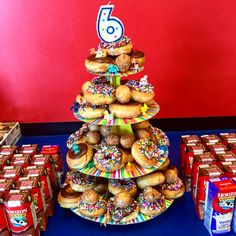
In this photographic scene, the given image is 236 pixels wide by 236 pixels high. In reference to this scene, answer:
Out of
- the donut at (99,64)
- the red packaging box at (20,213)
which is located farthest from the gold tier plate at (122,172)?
the donut at (99,64)

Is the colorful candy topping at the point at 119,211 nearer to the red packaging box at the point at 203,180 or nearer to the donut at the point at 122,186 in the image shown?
the donut at the point at 122,186

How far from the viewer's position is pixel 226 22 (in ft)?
12.1

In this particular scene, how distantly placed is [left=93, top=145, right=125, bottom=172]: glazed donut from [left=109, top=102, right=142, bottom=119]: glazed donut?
280 millimetres

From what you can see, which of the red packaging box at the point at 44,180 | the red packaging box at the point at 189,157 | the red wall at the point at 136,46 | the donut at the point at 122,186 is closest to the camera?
the donut at the point at 122,186

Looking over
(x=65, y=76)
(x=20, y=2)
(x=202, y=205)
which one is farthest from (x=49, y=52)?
(x=202, y=205)

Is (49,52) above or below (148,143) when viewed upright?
above

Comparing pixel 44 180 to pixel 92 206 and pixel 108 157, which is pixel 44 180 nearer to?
pixel 92 206

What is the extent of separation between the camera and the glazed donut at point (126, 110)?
2.33 m

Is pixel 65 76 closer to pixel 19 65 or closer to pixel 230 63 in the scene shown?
pixel 19 65

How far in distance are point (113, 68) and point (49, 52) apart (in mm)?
1840

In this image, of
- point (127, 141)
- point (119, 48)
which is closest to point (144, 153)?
point (127, 141)

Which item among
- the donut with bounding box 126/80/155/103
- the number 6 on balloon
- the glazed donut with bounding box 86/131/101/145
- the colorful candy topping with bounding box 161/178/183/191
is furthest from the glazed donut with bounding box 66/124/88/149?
the number 6 on balloon

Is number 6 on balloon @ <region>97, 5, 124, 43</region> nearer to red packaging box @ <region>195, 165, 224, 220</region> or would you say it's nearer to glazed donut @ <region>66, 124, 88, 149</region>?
glazed donut @ <region>66, 124, 88, 149</region>

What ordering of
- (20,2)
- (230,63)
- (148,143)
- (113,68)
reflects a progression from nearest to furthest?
(113,68)
(148,143)
(20,2)
(230,63)
